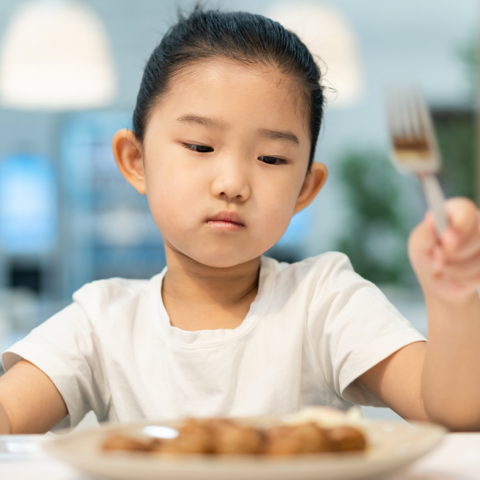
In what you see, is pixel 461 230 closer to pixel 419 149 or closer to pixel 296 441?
pixel 419 149

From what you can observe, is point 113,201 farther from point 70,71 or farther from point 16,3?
point 70,71

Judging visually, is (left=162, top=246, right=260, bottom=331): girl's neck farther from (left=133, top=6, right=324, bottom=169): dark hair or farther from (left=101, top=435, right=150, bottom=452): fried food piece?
(left=101, top=435, right=150, bottom=452): fried food piece

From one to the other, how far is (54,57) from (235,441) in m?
2.48

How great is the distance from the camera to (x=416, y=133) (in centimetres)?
52

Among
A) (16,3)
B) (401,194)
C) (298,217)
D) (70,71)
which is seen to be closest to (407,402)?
(70,71)

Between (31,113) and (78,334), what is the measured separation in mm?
6375

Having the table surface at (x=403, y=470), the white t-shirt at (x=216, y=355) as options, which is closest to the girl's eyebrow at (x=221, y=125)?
the white t-shirt at (x=216, y=355)

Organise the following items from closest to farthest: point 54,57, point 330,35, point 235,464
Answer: point 235,464
point 54,57
point 330,35

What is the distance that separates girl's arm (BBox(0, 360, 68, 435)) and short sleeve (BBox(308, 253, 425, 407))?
1.25ft

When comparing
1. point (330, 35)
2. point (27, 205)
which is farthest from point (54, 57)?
point (27, 205)

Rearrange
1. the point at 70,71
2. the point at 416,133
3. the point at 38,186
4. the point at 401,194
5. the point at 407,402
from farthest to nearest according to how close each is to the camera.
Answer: the point at 38,186
the point at 401,194
the point at 70,71
the point at 407,402
the point at 416,133

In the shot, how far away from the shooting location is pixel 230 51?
89 centimetres

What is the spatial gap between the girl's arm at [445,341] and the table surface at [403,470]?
8cm

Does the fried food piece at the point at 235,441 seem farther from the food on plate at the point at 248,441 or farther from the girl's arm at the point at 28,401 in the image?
the girl's arm at the point at 28,401
